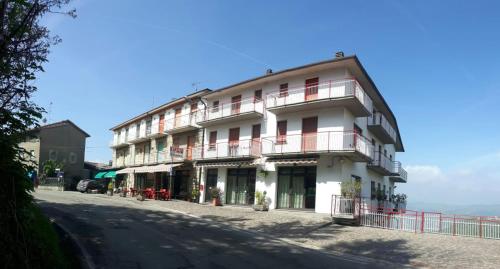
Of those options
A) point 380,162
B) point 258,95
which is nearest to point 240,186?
point 258,95

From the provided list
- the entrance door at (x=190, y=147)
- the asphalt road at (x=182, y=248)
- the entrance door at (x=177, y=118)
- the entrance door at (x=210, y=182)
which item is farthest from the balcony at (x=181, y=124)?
the asphalt road at (x=182, y=248)

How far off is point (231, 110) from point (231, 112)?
0.19 m

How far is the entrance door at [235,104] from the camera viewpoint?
28909 millimetres

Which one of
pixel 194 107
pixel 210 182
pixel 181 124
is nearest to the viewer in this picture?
pixel 210 182

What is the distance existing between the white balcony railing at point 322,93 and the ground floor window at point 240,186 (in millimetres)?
5028

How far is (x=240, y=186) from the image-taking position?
91.9 feet

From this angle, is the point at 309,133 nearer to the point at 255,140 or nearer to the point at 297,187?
the point at 297,187

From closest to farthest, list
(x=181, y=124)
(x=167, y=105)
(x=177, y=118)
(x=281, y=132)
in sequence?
1. (x=281, y=132)
2. (x=181, y=124)
3. (x=177, y=118)
4. (x=167, y=105)

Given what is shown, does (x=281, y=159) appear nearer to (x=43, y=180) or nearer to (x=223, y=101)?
(x=223, y=101)

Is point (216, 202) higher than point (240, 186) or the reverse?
the reverse

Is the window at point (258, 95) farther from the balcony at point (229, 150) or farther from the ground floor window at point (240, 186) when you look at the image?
the ground floor window at point (240, 186)

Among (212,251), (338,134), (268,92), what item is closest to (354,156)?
(338,134)

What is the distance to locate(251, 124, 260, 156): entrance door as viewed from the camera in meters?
26.2

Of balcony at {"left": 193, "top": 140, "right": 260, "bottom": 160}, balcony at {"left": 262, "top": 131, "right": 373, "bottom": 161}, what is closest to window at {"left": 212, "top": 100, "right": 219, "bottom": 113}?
balcony at {"left": 193, "top": 140, "right": 260, "bottom": 160}
